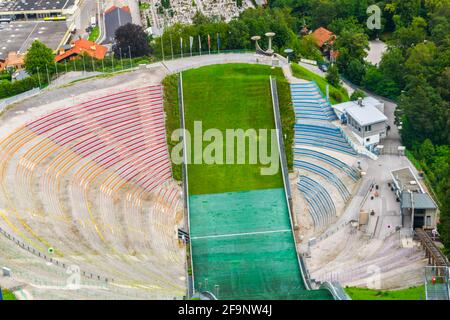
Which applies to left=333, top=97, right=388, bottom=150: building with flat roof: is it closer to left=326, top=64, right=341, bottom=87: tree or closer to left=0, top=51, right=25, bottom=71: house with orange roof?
left=326, top=64, right=341, bottom=87: tree

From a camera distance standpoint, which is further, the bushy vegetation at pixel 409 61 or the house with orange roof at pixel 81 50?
the house with orange roof at pixel 81 50

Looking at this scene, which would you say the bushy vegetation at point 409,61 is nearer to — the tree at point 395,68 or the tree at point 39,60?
the tree at point 395,68

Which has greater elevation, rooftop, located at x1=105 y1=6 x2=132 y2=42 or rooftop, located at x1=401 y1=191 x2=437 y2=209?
rooftop, located at x1=105 y1=6 x2=132 y2=42

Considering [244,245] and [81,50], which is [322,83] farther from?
[81,50]

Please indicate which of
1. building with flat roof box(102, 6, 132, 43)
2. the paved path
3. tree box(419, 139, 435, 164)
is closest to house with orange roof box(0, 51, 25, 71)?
building with flat roof box(102, 6, 132, 43)

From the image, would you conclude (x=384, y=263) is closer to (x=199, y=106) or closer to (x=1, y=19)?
(x=199, y=106)

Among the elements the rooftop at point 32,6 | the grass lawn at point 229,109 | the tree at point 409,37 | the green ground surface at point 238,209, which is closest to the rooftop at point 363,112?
the green ground surface at point 238,209
